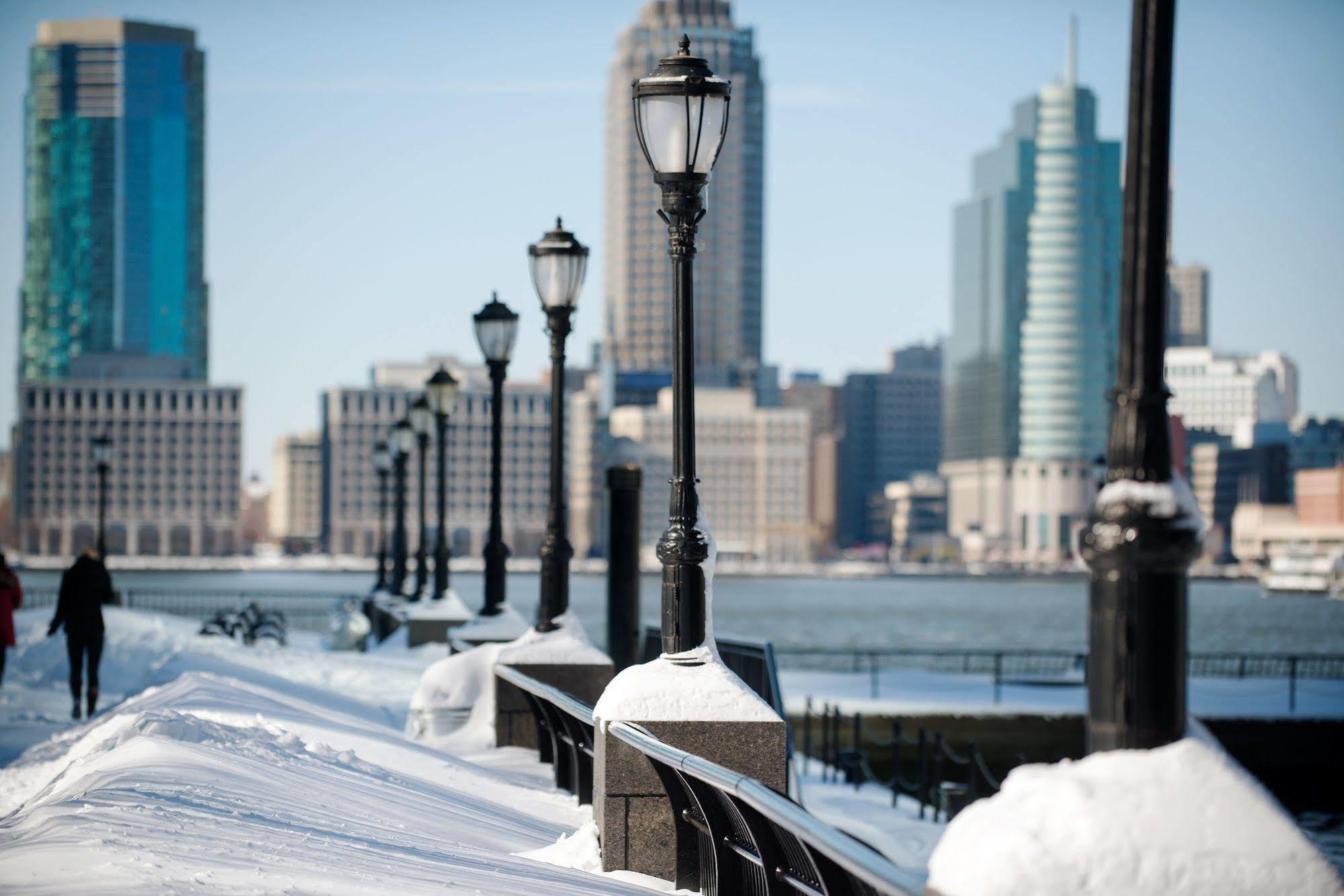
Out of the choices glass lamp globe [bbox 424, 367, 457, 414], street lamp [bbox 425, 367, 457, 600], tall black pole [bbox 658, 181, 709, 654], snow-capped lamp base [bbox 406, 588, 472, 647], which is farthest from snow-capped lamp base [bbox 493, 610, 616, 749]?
glass lamp globe [bbox 424, 367, 457, 414]

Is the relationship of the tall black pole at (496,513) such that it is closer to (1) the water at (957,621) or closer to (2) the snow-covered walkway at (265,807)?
(2) the snow-covered walkway at (265,807)

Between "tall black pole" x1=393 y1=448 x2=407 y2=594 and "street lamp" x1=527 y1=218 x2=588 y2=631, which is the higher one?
"street lamp" x1=527 y1=218 x2=588 y2=631

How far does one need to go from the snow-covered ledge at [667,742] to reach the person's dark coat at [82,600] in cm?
1257

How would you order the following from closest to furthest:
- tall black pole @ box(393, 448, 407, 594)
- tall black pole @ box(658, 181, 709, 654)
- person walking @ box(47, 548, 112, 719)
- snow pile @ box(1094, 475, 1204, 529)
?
snow pile @ box(1094, 475, 1204, 529) < tall black pole @ box(658, 181, 709, 654) < person walking @ box(47, 548, 112, 719) < tall black pole @ box(393, 448, 407, 594)

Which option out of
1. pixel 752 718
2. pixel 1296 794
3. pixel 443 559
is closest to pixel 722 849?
pixel 752 718

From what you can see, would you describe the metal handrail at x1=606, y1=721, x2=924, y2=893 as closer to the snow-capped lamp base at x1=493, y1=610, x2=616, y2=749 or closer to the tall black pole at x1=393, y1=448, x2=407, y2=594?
the snow-capped lamp base at x1=493, y1=610, x2=616, y2=749

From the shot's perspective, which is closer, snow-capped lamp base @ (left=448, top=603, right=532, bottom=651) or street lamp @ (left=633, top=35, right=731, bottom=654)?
street lamp @ (left=633, top=35, right=731, bottom=654)

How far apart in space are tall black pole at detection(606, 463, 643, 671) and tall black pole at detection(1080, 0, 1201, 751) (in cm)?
1393

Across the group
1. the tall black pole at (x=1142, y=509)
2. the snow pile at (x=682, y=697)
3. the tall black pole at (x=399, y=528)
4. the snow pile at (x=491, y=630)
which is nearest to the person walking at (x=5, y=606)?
the snow pile at (x=491, y=630)

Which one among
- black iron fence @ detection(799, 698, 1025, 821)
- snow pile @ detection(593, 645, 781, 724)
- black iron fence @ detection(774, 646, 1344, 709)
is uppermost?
snow pile @ detection(593, 645, 781, 724)

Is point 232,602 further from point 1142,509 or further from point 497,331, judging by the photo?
point 1142,509

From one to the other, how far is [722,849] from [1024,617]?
147 metres

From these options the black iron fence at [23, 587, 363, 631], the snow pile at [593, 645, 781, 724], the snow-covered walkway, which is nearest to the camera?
the snow-covered walkway

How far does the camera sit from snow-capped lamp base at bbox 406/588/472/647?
29891 mm
